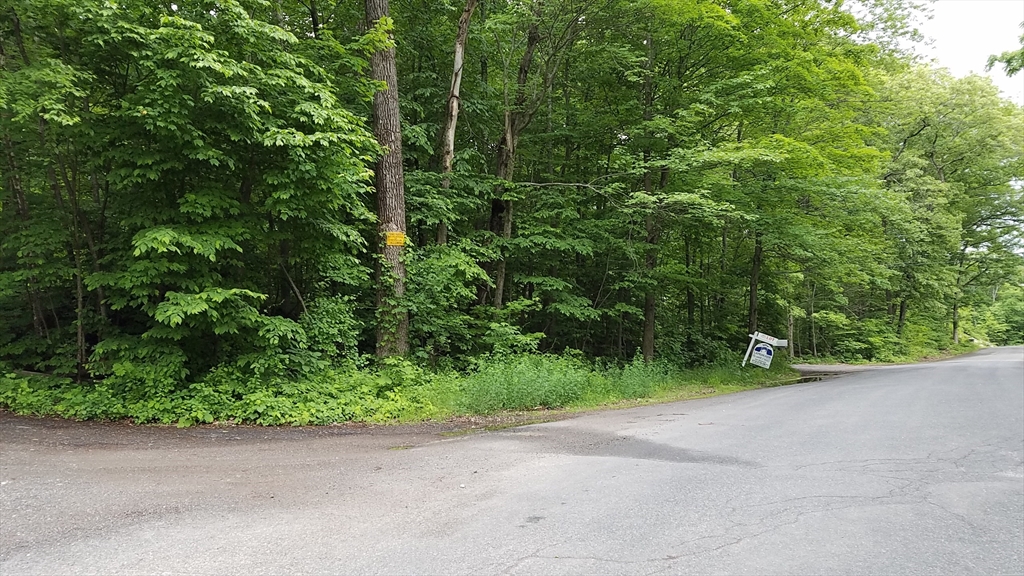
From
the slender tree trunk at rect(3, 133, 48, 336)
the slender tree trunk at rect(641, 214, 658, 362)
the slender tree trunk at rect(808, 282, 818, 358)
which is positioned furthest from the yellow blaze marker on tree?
the slender tree trunk at rect(808, 282, 818, 358)

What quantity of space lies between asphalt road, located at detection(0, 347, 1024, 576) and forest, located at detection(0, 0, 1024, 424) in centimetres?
181

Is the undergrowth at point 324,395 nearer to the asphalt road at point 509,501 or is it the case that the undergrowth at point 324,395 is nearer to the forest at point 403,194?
the forest at point 403,194

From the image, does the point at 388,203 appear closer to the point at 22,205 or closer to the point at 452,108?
the point at 452,108

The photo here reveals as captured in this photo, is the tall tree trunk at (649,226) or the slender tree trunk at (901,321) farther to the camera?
the slender tree trunk at (901,321)

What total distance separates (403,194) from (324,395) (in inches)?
164

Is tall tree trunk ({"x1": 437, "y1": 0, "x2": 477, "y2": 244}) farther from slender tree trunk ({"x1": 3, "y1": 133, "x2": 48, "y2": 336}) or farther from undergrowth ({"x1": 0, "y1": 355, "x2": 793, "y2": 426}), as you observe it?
slender tree trunk ({"x1": 3, "y1": 133, "x2": 48, "y2": 336})

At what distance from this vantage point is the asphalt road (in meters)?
3.26

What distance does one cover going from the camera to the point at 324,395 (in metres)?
7.95

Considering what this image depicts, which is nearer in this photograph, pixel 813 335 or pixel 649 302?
pixel 649 302

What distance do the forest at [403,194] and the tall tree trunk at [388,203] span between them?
5 cm

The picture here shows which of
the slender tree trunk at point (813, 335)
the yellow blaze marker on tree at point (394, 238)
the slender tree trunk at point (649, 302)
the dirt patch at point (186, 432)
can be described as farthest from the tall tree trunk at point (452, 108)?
the slender tree trunk at point (813, 335)

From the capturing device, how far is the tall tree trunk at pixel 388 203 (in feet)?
32.2

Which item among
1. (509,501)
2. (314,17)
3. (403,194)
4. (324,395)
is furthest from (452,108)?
(509,501)

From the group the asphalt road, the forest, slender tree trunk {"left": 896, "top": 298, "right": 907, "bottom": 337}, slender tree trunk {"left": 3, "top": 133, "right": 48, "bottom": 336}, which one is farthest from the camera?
slender tree trunk {"left": 896, "top": 298, "right": 907, "bottom": 337}
